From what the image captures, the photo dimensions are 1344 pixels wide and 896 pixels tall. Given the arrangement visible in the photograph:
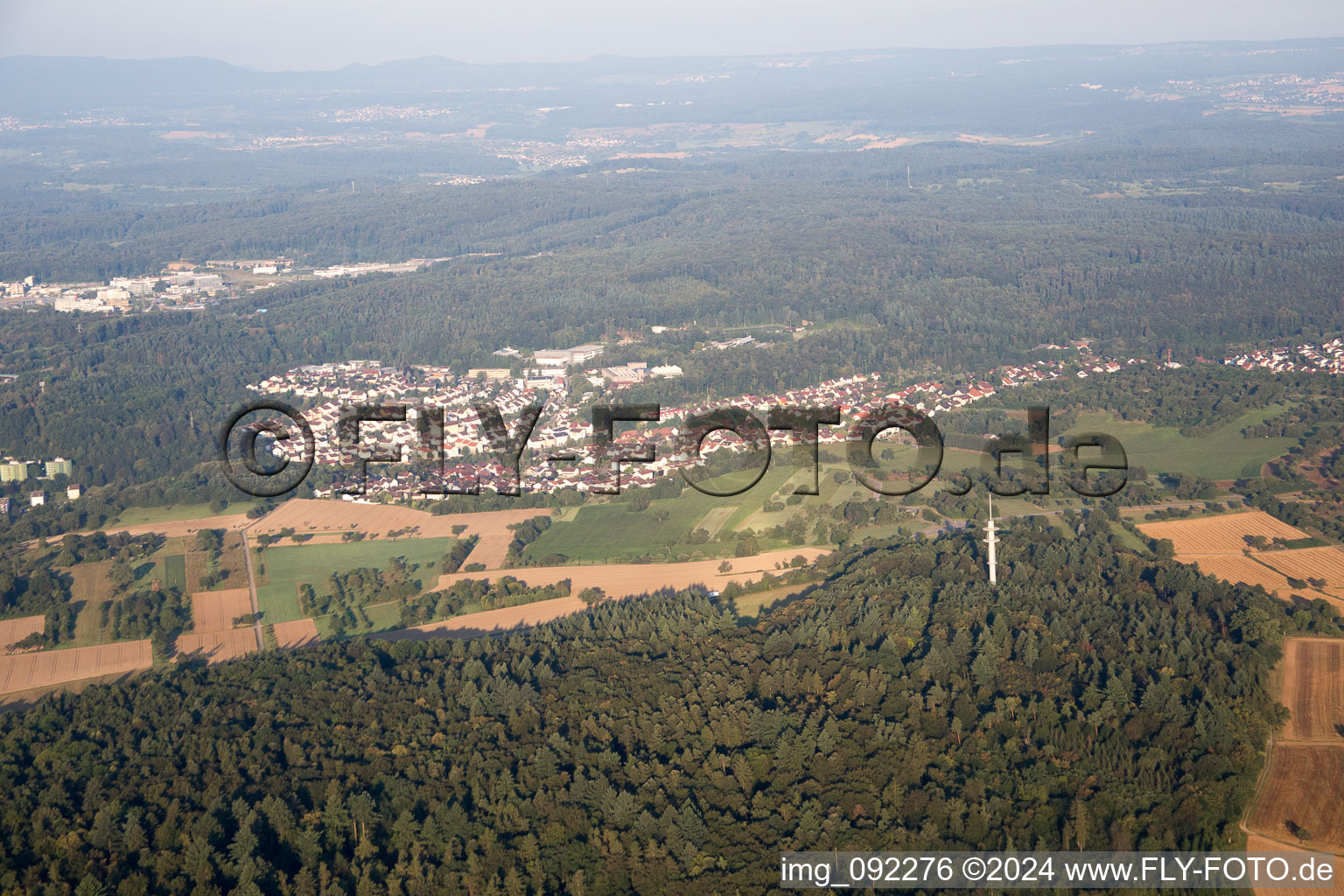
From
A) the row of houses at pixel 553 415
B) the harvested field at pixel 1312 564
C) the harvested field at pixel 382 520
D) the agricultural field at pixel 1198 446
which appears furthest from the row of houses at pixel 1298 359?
the harvested field at pixel 382 520

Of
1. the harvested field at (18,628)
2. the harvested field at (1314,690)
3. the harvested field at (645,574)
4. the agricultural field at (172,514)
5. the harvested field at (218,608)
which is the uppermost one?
the harvested field at (1314,690)

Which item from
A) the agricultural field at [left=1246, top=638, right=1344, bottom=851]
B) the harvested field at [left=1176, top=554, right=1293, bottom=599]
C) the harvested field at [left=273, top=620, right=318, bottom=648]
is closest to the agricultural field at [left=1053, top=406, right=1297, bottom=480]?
the harvested field at [left=1176, top=554, right=1293, bottom=599]

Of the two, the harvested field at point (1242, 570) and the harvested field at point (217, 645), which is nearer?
the harvested field at point (1242, 570)

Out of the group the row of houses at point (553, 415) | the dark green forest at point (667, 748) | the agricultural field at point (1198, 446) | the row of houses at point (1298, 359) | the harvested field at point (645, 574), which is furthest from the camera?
the row of houses at point (1298, 359)

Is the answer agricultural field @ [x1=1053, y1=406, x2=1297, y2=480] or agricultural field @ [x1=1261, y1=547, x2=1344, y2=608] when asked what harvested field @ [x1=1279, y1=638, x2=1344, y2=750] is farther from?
agricultural field @ [x1=1053, y1=406, x2=1297, y2=480]

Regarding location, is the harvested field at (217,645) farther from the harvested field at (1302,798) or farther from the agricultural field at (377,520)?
the harvested field at (1302,798)

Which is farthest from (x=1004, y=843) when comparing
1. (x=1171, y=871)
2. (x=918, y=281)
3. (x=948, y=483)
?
(x=918, y=281)

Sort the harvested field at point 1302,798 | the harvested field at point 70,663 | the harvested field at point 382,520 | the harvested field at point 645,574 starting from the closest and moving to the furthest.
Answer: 1. the harvested field at point 1302,798
2. the harvested field at point 70,663
3. the harvested field at point 645,574
4. the harvested field at point 382,520
